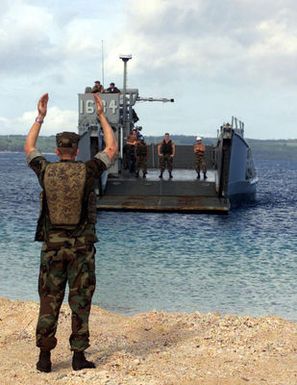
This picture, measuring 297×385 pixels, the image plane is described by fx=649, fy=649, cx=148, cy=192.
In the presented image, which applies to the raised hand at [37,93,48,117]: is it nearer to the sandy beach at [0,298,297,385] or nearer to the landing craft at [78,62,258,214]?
the sandy beach at [0,298,297,385]

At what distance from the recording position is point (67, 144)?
5.42 metres

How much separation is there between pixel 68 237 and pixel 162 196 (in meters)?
22.6

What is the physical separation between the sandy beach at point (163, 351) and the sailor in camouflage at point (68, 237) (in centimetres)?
33

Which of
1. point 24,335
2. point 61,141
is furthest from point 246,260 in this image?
point 61,141

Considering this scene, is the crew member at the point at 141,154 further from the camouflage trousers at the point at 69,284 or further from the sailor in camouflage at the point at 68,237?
the camouflage trousers at the point at 69,284

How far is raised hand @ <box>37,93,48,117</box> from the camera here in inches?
219

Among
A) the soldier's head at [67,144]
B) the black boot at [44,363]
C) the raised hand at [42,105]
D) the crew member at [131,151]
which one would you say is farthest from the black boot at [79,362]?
the crew member at [131,151]

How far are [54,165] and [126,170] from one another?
29573 mm

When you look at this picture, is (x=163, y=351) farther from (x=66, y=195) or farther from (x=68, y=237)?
(x=66, y=195)

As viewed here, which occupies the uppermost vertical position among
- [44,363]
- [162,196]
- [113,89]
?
[113,89]

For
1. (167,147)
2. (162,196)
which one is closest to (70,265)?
(162,196)

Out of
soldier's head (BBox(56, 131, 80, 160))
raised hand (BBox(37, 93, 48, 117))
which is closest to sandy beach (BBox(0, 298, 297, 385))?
soldier's head (BBox(56, 131, 80, 160))

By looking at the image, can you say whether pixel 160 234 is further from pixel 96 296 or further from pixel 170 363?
pixel 170 363

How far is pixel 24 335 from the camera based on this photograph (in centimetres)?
687
